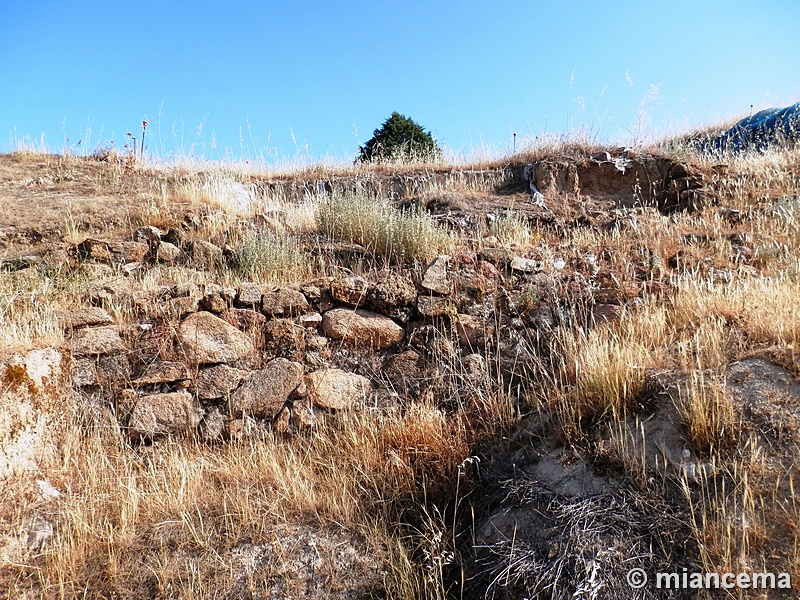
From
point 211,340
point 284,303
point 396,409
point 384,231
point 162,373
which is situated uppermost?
point 384,231

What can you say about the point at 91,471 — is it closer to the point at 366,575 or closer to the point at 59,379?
the point at 59,379

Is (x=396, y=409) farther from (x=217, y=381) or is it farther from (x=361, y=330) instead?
(x=217, y=381)

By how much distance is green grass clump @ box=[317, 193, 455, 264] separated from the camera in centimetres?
543

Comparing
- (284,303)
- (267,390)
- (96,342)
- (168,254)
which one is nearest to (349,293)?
(284,303)

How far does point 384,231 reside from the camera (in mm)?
5629

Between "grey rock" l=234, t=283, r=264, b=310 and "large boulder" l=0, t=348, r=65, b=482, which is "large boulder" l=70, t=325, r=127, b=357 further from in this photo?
"grey rock" l=234, t=283, r=264, b=310

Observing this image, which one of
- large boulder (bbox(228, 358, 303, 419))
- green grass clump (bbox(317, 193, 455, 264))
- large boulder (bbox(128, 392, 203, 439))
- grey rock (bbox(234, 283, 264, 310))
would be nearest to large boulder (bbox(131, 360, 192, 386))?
large boulder (bbox(128, 392, 203, 439))

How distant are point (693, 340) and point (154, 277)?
4.85 metres

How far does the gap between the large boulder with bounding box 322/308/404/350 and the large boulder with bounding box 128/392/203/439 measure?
1.25 m

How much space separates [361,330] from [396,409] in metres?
0.90

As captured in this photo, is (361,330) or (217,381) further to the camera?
(361,330)

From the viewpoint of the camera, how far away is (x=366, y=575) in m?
2.69

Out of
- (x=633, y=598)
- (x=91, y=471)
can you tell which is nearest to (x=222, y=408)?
(x=91, y=471)

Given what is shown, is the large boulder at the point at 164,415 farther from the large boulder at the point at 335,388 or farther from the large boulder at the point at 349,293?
the large boulder at the point at 349,293
